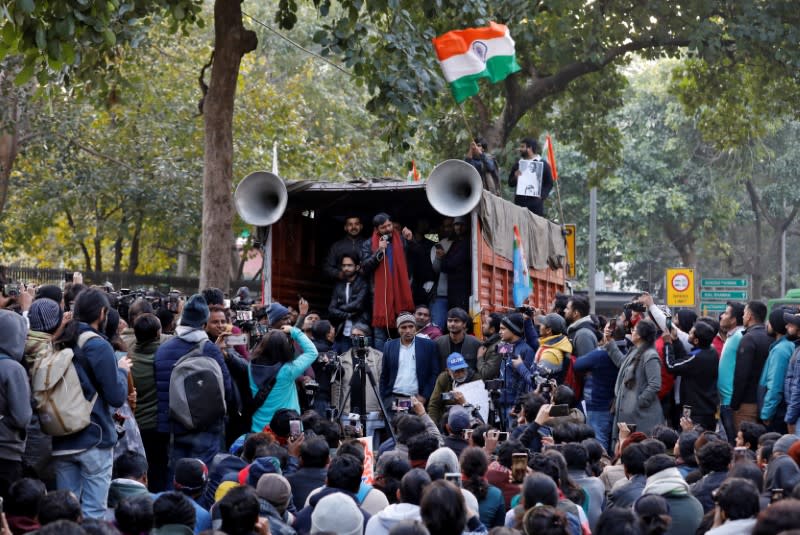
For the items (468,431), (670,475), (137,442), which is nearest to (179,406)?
(137,442)

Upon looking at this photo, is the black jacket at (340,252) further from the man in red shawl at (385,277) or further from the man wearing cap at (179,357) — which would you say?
the man wearing cap at (179,357)

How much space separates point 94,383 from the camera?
744 centimetres

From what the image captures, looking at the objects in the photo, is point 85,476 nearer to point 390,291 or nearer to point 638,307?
point 390,291

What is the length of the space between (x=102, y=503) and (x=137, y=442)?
94 centimetres

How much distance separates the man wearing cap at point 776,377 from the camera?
10.5 meters

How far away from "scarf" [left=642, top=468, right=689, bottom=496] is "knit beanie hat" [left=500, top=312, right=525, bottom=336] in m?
4.12

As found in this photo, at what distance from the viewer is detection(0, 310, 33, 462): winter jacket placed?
6.84 m

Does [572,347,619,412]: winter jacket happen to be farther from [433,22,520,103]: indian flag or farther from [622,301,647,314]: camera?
[433,22,520,103]: indian flag

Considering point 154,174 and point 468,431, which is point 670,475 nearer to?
point 468,431

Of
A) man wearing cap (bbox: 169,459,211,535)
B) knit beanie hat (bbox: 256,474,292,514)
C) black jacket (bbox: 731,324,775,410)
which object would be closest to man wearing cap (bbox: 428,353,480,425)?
black jacket (bbox: 731,324,775,410)

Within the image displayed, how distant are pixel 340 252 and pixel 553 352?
3198 millimetres

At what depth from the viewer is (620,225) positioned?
3844 centimetres

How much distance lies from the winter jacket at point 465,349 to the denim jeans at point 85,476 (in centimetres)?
486

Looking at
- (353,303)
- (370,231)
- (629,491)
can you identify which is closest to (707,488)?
(629,491)
